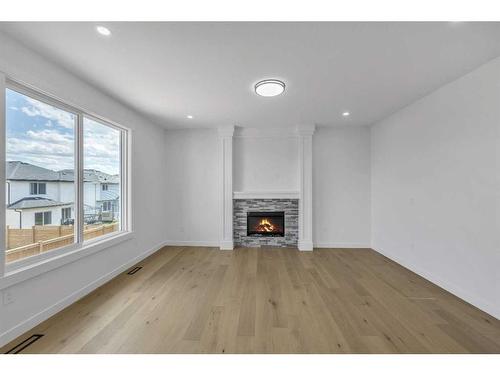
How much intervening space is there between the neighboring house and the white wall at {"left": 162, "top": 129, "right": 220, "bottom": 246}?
167cm

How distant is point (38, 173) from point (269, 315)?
8.95 feet

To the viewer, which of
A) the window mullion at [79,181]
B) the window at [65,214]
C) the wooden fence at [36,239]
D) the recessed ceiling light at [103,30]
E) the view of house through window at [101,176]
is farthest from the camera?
the view of house through window at [101,176]

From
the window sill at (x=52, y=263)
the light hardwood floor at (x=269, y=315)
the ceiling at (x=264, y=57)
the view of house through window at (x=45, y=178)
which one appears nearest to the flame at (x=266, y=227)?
the light hardwood floor at (x=269, y=315)

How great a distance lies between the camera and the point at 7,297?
5.49ft

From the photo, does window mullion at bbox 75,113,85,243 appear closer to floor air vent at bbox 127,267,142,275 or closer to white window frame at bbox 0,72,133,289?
white window frame at bbox 0,72,133,289

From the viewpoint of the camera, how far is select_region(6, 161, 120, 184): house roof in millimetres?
1846

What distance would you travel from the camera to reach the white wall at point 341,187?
4371 mm

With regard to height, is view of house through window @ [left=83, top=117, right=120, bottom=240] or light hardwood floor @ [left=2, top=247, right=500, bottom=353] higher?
view of house through window @ [left=83, top=117, right=120, bottom=240]

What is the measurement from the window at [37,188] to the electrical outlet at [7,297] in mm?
881

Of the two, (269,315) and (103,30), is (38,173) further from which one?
(269,315)

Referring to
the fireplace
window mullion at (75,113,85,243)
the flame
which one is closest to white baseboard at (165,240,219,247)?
the fireplace

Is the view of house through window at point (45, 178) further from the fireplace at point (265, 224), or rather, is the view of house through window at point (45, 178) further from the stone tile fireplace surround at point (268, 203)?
the fireplace at point (265, 224)

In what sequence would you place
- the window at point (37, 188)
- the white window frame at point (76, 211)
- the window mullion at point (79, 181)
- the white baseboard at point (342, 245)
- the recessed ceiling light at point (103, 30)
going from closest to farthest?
the recessed ceiling light at point (103, 30) → the white window frame at point (76, 211) → the window at point (37, 188) → the window mullion at point (79, 181) → the white baseboard at point (342, 245)
